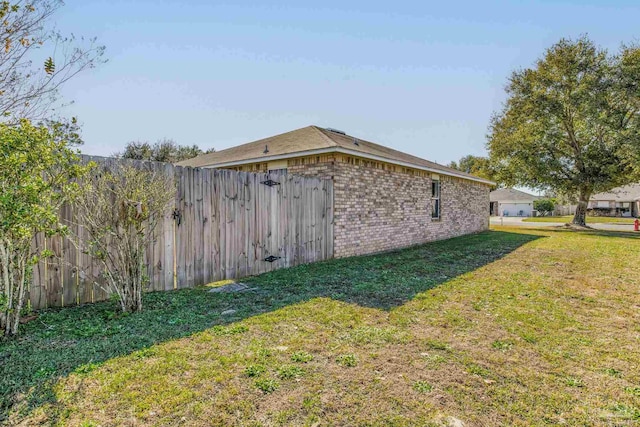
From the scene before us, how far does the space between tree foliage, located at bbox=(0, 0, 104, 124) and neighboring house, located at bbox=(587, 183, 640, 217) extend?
4947 cm

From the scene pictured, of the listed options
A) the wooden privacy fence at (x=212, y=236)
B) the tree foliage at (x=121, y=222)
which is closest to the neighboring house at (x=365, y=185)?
the wooden privacy fence at (x=212, y=236)

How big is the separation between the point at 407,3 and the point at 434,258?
7.03 m

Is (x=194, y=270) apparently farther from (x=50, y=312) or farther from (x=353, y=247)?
(x=353, y=247)

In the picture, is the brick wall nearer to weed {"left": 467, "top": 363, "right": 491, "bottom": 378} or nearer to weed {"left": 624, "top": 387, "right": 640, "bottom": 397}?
weed {"left": 467, "top": 363, "right": 491, "bottom": 378}

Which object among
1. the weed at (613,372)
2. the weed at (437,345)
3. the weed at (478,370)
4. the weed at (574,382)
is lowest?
the weed at (613,372)

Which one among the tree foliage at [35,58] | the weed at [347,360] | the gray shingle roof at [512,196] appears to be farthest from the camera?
the gray shingle roof at [512,196]

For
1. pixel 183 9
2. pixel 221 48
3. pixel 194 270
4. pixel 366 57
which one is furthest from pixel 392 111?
pixel 194 270

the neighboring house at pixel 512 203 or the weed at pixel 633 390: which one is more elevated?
the neighboring house at pixel 512 203

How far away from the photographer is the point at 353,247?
8.72 metres

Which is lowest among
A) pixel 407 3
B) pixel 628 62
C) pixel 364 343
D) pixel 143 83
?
pixel 364 343

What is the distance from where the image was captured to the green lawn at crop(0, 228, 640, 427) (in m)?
2.17

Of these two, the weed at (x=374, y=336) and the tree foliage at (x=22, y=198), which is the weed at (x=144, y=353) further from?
the weed at (x=374, y=336)

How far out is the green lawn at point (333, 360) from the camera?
85.4 inches

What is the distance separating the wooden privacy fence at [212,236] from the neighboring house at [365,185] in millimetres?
750
